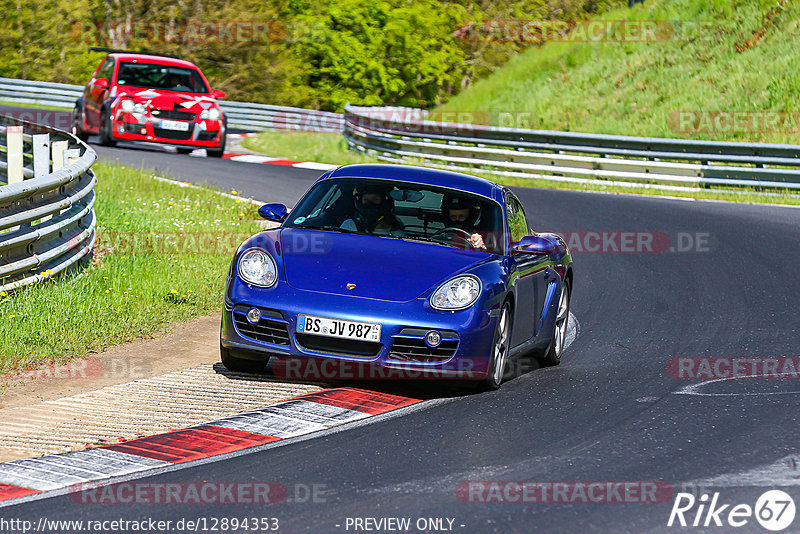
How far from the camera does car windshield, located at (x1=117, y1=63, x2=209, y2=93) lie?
74.7ft

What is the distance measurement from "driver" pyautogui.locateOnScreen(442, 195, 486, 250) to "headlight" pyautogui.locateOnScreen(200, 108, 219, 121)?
15.2 metres

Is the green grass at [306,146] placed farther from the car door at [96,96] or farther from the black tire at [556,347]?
the black tire at [556,347]

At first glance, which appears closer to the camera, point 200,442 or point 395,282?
point 200,442

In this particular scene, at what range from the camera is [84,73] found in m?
54.0

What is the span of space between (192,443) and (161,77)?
17880 mm

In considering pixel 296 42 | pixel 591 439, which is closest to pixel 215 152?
pixel 591 439

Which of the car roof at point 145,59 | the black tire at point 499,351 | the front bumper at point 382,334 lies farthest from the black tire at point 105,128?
the black tire at point 499,351

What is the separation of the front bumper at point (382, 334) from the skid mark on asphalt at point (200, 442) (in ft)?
0.79

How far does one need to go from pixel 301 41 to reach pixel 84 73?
1117cm

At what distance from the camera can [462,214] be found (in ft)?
27.5

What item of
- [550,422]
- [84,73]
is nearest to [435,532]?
[550,422]

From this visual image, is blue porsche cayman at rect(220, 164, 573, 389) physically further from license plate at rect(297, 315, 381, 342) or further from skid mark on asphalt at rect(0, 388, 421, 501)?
skid mark on asphalt at rect(0, 388, 421, 501)

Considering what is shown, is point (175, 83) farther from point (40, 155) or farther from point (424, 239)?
point (424, 239)

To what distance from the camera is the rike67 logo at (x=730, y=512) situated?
16.2ft
